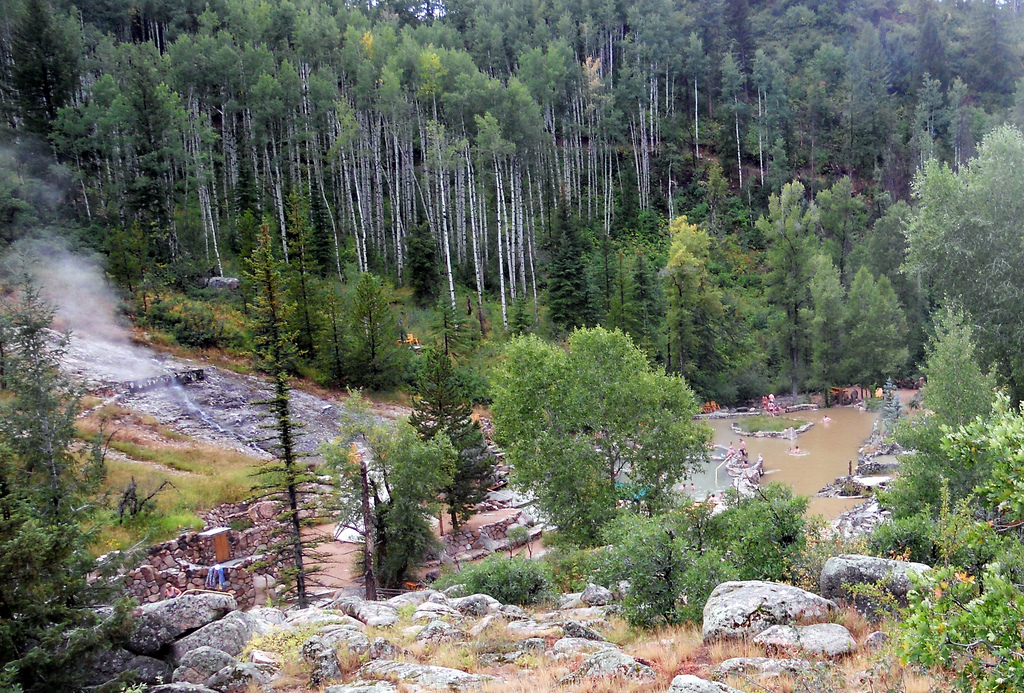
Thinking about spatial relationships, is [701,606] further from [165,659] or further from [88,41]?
[88,41]

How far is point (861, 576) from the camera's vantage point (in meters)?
8.97

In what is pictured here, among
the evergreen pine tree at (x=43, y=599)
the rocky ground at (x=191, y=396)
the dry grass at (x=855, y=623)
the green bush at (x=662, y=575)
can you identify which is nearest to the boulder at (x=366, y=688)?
the evergreen pine tree at (x=43, y=599)

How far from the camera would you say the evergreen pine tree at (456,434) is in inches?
914

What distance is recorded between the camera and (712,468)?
28.8 metres

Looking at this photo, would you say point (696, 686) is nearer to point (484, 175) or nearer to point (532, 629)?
point (532, 629)

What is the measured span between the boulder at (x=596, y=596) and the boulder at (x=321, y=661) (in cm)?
536

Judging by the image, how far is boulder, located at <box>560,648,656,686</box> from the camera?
752 centimetres

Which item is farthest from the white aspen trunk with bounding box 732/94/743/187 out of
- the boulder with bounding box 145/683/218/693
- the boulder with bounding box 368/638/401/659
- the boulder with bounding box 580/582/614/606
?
the boulder with bounding box 145/683/218/693

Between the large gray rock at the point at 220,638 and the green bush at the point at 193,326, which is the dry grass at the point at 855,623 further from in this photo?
the green bush at the point at 193,326

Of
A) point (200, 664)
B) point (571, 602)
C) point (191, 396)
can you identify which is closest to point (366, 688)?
point (200, 664)

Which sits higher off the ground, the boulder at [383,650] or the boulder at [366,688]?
the boulder at [366,688]

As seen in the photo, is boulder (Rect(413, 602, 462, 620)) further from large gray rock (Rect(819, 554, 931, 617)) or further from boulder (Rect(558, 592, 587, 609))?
large gray rock (Rect(819, 554, 931, 617))

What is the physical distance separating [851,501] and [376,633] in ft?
61.5

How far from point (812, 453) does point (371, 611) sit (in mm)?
24551
